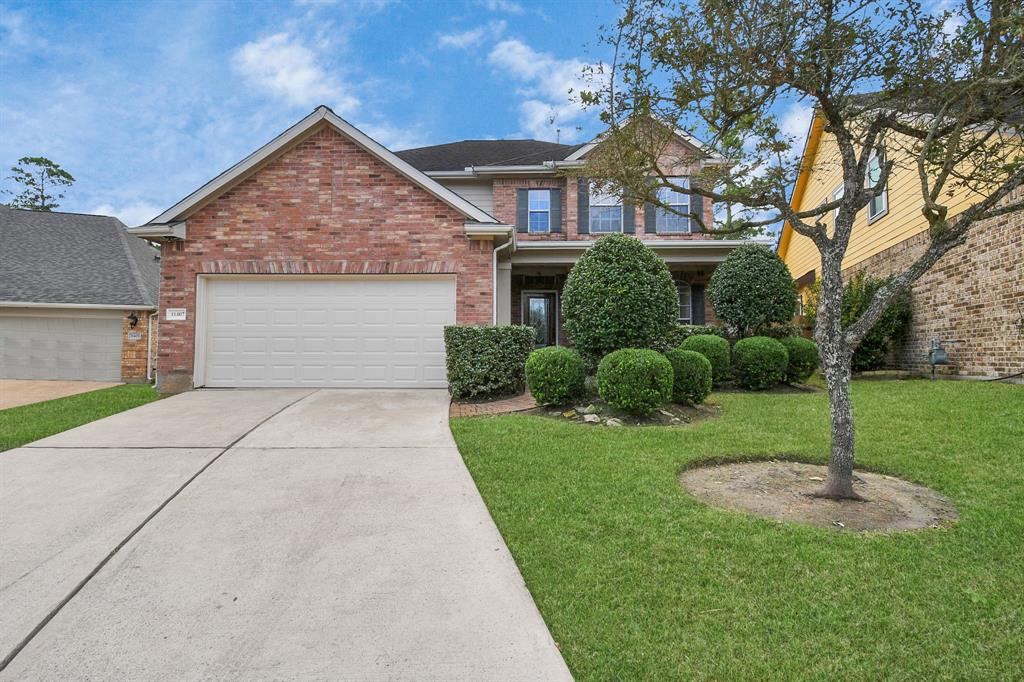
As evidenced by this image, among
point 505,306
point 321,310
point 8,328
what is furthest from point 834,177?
point 8,328

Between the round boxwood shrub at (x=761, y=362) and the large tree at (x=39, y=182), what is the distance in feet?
107

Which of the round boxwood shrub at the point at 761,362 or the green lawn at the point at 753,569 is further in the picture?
the round boxwood shrub at the point at 761,362

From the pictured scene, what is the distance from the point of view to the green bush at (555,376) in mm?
7359

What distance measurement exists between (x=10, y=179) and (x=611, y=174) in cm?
3401

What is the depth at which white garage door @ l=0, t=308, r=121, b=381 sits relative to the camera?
13.2 meters

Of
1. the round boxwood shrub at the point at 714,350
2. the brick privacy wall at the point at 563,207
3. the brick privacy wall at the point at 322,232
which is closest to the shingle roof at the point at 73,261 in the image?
the brick privacy wall at the point at 322,232

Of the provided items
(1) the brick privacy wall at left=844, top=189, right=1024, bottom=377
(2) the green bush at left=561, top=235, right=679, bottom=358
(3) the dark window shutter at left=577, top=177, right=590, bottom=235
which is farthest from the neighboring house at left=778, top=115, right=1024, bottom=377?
(3) the dark window shutter at left=577, top=177, right=590, bottom=235

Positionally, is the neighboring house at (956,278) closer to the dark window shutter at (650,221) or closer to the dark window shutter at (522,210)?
the dark window shutter at (650,221)

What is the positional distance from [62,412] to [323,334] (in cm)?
401

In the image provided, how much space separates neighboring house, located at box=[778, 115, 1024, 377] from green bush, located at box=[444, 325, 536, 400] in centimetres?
508

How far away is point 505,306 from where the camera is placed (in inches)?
472

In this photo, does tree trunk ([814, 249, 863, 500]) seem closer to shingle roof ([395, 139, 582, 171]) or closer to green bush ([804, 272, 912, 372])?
green bush ([804, 272, 912, 372])

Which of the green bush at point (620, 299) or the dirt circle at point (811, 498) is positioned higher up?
the green bush at point (620, 299)

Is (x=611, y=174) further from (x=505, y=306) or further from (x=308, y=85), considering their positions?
(x=308, y=85)
